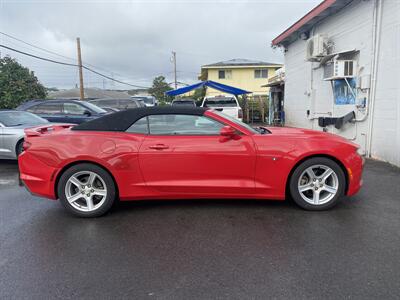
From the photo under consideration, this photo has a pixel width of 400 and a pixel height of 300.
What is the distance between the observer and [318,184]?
3.94m

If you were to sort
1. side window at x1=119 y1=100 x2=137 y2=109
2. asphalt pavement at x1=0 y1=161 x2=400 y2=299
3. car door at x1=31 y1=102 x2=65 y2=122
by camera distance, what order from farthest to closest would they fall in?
side window at x1=119 y1=100 x2=137 y2=109, car door at x1=31 y1=102 x2=65 y2=122, asphalt pavement at x1=0 y1=161 x2=400 y2=299

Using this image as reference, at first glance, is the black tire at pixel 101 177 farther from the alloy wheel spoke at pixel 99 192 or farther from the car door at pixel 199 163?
the car door at pixel 199 163

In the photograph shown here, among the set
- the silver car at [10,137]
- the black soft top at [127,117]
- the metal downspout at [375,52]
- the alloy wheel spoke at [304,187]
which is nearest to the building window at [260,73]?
the metal downspout at [375,52]

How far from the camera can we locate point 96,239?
10.9 ft

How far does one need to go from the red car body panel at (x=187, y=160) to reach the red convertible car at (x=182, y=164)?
13mm

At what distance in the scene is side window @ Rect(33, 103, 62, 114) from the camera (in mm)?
10352

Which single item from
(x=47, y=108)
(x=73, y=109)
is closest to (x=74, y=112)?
(x=73, y=109)

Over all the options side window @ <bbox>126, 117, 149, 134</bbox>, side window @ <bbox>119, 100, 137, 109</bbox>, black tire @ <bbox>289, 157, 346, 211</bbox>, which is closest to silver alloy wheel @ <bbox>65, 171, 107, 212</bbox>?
side window @ <bbox>126, 117, 149, 134</bbox>

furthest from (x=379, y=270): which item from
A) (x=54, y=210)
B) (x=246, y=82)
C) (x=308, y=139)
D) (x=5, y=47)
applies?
(x=246, y=82)

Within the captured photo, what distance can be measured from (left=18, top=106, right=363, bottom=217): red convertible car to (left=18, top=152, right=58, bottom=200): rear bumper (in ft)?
0.04

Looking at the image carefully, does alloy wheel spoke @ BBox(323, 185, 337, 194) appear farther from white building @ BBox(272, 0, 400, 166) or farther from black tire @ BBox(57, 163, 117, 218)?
white building @ BBox(272, 0, 400, 166)

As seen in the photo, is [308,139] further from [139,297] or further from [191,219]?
[139,297]

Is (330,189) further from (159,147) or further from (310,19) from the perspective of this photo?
(310,19)

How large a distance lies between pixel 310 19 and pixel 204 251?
9304 mm
